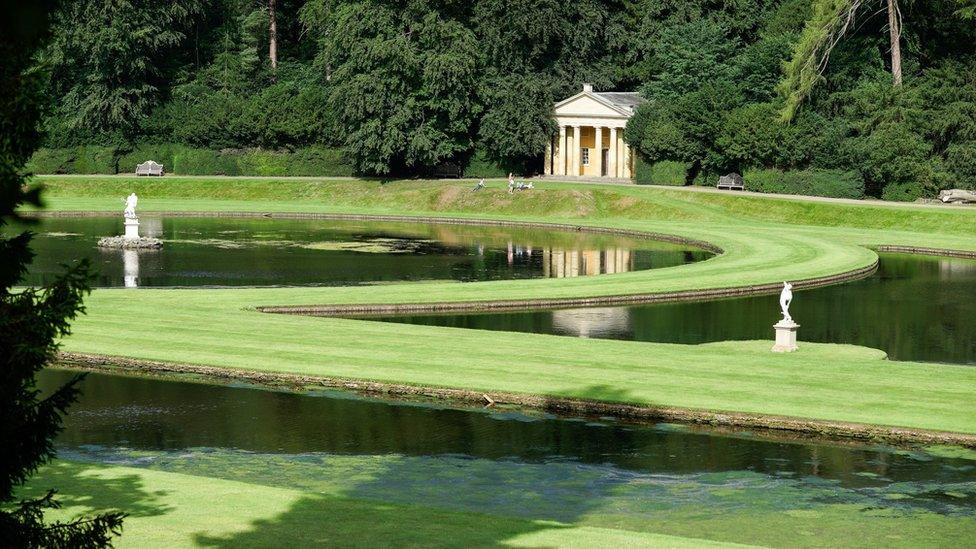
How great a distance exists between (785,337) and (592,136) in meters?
73.7

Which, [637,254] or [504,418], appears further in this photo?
[637,254]

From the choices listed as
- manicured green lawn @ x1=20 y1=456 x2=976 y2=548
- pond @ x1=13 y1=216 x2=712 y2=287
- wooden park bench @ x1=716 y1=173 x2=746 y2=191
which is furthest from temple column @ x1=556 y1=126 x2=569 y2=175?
manicured green lawn @ x1=20 y1=456 x2=976 y2=548

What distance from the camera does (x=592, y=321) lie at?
133 ft

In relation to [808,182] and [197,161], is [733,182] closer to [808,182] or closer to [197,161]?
[808,182]

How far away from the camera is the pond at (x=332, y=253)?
51312 mm

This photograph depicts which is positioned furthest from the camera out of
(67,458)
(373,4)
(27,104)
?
(373,4)

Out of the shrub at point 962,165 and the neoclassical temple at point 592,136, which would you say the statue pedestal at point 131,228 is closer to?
the neoclassical temple at point 592,136

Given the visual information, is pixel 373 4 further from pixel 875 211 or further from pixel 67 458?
pixel 67 458

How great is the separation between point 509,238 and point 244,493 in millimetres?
51537

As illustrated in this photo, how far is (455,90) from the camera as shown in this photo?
95438mm

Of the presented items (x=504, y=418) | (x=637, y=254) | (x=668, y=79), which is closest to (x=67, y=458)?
(x=504, y=418)

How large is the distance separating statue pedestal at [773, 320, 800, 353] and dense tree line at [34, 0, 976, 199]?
170ft

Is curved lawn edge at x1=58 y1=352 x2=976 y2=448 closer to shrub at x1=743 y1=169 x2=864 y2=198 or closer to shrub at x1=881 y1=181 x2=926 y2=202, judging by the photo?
shrub at x1=881 y1=181 x2=926 y2=202

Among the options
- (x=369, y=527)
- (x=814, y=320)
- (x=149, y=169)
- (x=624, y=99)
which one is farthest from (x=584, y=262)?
(x=149, y=169)
